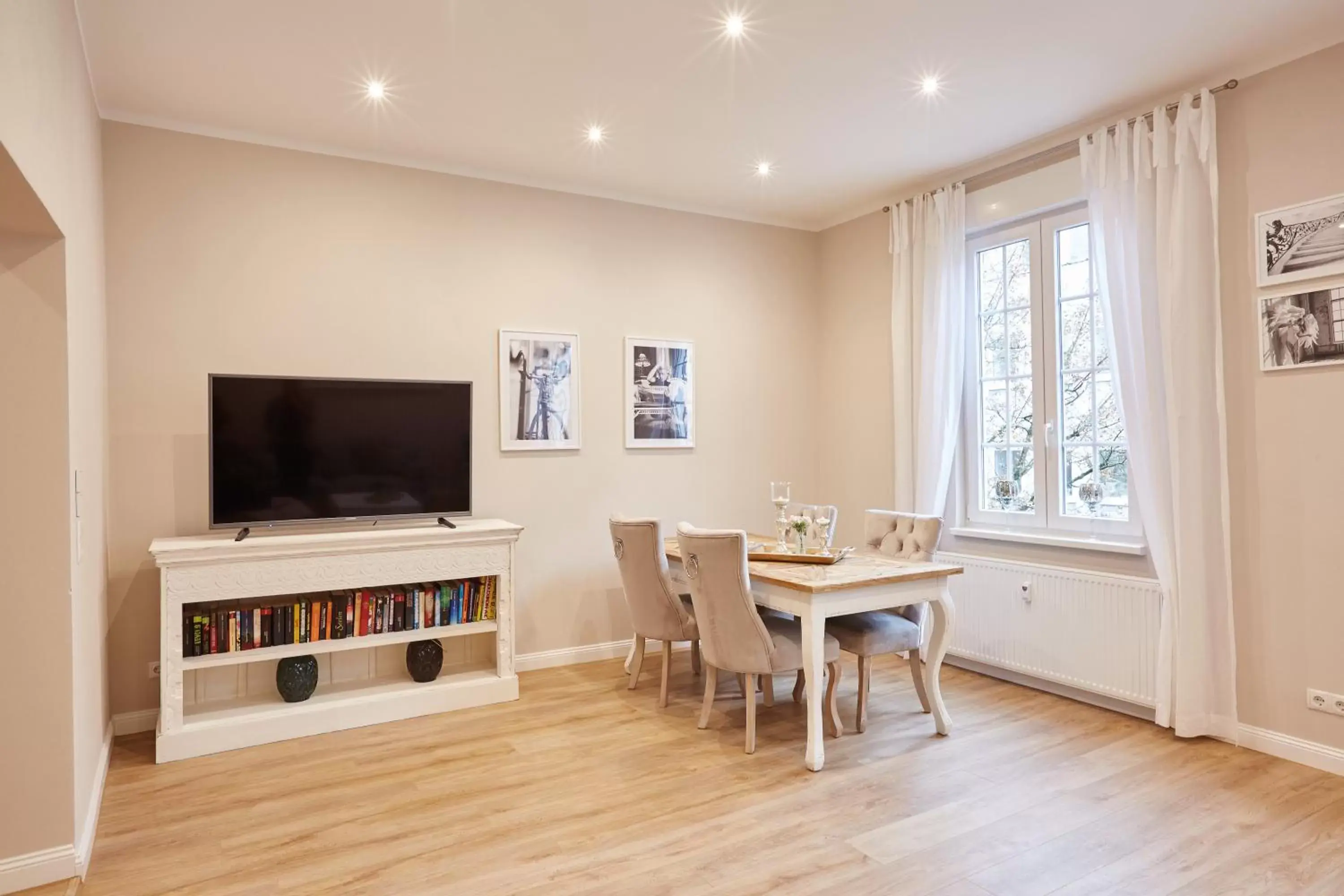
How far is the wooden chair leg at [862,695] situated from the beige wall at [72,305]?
2.97 metres

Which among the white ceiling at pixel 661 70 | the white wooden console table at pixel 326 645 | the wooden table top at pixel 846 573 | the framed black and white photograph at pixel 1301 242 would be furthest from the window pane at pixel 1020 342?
the white wooden console table at pixel 326 645

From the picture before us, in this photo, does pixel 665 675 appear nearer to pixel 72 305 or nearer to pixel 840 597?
pixel 840 597

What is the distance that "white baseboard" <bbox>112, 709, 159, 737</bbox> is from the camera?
11.9 feet

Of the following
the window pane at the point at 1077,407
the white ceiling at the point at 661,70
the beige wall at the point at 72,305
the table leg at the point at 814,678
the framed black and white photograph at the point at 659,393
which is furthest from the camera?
the framed black and white photograph at the point at 659,393

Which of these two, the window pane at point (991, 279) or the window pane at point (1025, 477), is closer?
the window pane at point (1025, 477)

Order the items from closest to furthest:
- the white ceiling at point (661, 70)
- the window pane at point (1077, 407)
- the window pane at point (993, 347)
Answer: the white ceiling at point (661, 70) < the window pane at point (1077, 407) < the window pane at point (993, 347)

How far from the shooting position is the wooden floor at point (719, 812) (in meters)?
2.40

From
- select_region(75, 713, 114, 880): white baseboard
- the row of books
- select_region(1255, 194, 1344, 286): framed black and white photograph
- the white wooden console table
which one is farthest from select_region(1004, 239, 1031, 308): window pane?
select_region(75, 713, 114, 880): white baseboard

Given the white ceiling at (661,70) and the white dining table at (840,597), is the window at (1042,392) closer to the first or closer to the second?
the white ceiling at (661,70)

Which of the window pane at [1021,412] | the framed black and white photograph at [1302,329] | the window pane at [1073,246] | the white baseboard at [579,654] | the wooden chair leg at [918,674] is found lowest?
the white baseboard at [579,654]

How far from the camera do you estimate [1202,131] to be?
3.44m

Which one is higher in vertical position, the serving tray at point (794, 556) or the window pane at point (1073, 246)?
the window pane at point (1073, 246)

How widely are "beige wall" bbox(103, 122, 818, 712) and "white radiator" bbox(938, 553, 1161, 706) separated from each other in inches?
62.2

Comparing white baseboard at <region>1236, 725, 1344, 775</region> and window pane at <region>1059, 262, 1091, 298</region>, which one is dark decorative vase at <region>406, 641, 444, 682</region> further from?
window pane at <region>1059, 262, 1091, 298</region>
